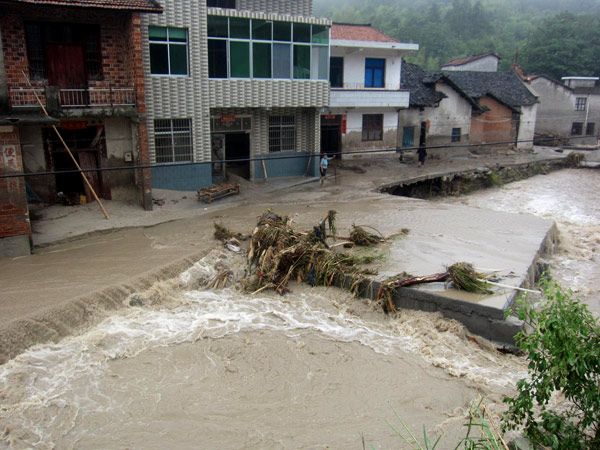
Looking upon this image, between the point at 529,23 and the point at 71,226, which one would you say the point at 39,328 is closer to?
the point at 71,226

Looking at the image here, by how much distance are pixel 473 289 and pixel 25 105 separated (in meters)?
12.9

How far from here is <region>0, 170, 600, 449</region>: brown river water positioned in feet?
23.1

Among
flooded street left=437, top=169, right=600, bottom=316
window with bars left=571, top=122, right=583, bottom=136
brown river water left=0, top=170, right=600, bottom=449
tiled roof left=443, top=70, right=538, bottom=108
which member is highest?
tiled roof left=443, top=70, right=538, bottom=108

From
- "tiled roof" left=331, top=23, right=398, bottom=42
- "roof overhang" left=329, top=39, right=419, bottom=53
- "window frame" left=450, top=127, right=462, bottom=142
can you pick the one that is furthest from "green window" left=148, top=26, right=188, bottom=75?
"window frame" left=450, top=127, right=462, bottom=142

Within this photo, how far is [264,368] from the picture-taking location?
8680 millimetres

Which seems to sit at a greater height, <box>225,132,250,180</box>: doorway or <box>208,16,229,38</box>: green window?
<box>208,16,229,38</box>: green window

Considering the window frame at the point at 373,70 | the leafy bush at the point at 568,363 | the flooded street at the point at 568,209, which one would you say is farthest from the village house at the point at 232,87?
the leafy bush at the point at 568,363

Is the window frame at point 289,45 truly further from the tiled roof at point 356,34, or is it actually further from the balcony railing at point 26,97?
the balcony railing at point 26,97

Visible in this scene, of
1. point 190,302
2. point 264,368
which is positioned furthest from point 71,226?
point 264,368

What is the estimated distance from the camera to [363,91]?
24.9m

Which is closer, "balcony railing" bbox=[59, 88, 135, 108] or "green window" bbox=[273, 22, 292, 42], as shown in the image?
"balcony railing" bbox=[59, 88, 135, 108]

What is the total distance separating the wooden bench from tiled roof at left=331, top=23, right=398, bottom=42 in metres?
10.4

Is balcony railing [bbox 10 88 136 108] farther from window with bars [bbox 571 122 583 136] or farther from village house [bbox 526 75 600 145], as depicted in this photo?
window with bars [bbox 571 122 583 136]

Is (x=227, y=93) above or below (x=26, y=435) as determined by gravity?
above
